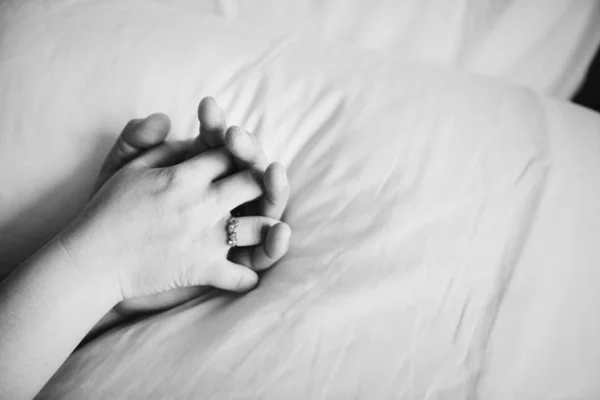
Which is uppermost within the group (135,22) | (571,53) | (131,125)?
(571,53)

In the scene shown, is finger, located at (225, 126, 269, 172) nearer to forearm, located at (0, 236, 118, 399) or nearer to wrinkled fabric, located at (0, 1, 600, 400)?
wrinkled fabric, located at (0, 1, 600, 400)

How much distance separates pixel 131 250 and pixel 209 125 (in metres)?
0.18

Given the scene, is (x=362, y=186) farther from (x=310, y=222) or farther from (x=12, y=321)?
(x=12, y=321)

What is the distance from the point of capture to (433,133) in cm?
48

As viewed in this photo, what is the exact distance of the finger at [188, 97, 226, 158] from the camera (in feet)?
1.48

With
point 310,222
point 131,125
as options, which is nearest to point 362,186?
point 310,222

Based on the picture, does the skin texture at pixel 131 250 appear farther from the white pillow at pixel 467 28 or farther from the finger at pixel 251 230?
the white pillow at pixel 467 28

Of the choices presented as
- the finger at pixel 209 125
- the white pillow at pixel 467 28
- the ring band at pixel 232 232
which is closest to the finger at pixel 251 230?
the ring band at pixel 232 232

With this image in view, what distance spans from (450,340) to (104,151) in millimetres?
476

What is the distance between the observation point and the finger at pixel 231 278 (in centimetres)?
46

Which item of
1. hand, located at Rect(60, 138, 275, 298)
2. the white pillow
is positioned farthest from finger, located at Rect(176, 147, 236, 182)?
the white pillow

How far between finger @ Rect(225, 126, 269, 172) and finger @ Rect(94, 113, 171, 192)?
0.31 ft

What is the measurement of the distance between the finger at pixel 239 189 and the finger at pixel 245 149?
0.04ft

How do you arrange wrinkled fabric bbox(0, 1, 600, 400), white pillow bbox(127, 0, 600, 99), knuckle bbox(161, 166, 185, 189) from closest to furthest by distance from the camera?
wrinkled fabric bbox(0, 1, 600, 400)
knuckle bbox(161, 166, 185, 189)
white pillow bbox(127, 0, 600, 99)
